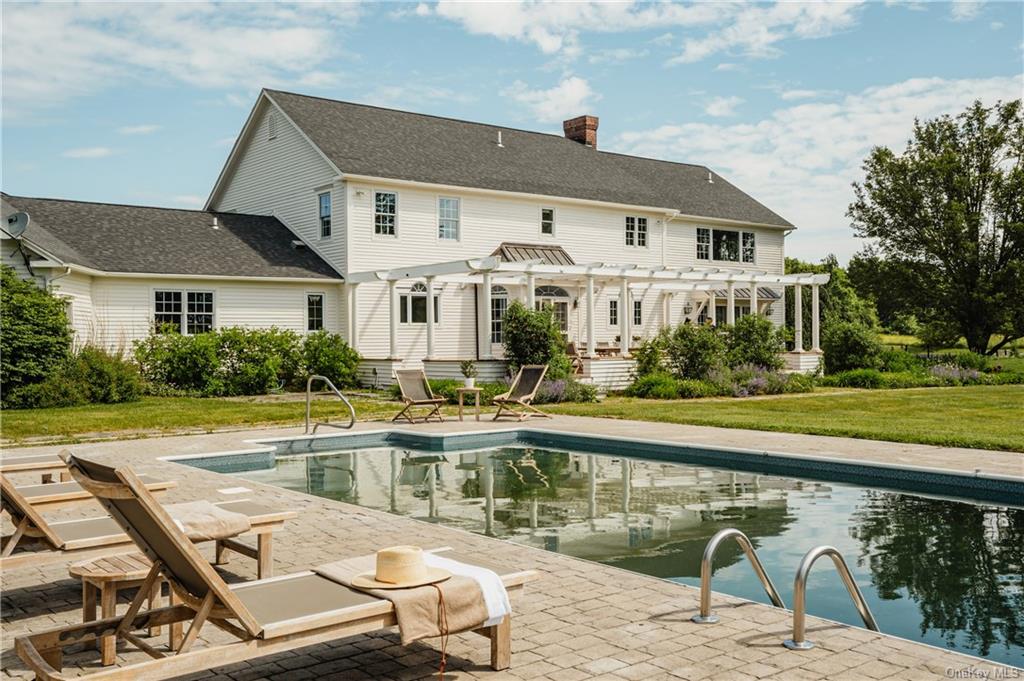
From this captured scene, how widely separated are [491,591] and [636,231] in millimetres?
29898

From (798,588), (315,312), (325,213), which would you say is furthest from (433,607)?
(325,213)

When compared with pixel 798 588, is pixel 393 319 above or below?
above

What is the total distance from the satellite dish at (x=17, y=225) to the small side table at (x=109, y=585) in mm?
17784

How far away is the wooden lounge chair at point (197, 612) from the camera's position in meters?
3.62

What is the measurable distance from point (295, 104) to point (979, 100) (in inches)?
Result: 1065

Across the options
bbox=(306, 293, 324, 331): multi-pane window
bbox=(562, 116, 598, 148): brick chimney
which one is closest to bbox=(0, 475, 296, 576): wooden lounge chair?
bbox=(306, 293, 324, 331): multi-pane window

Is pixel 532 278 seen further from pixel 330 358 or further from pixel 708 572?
pixel 708 572

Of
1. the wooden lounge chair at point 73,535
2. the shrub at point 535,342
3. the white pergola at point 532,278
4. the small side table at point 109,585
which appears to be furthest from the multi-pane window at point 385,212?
the small side table at point 109,585

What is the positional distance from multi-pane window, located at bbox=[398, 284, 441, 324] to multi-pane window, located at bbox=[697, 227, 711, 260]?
12.9 meters

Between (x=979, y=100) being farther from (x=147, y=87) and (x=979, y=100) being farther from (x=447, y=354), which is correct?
(x=147, y=87)

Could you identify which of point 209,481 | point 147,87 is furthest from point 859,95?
point 209,481

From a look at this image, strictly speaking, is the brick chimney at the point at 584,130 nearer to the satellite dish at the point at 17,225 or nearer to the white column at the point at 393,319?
the white column at the point at 393,319

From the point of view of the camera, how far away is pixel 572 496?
10.2 meters

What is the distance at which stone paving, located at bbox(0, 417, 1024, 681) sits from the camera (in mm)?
4281
